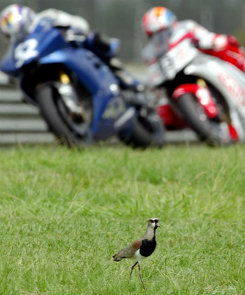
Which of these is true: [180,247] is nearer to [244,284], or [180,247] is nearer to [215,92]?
[244,284]

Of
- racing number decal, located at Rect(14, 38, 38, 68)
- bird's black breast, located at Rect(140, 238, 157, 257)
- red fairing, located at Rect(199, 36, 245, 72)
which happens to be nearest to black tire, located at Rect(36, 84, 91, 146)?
racing number decal, located at Rect(14, 38, 38, 68)

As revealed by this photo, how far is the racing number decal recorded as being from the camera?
667 centimetres

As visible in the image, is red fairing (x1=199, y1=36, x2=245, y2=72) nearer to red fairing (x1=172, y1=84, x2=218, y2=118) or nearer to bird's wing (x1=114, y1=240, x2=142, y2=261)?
red fairing (x1=172, y1=84, x2=218, y2=118)

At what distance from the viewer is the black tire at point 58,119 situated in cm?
673

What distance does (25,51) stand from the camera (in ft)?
22.1

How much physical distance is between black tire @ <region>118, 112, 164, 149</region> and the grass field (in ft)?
6.49

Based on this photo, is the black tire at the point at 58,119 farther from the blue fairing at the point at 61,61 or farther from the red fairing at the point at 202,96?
the red fairing at the point at 202,96

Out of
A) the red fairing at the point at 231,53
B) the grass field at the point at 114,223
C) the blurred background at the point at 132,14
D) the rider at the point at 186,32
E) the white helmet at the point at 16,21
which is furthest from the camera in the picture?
the red fairing at the point at 231,53

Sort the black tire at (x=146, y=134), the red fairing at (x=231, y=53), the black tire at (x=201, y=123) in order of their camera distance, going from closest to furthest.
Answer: the black tire at (x=146, y=134)
the black tire at (x=201, y=123)
the red fairing at (x=231, y=53)

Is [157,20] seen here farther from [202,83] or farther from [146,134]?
[146,134]

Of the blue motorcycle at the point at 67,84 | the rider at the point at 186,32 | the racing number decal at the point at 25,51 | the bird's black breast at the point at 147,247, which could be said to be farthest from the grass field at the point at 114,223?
the rider at the point at 186,32

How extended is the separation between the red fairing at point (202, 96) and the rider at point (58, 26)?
50cm

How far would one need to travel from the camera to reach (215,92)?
8359 millimetres

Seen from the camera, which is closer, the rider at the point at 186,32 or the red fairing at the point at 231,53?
the rider at the point at 186,32
